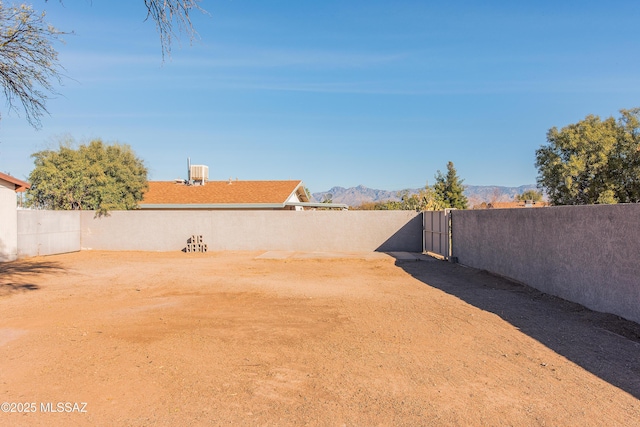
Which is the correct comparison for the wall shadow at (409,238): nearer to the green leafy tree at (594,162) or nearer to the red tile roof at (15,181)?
the green leafy tree at (594,162)

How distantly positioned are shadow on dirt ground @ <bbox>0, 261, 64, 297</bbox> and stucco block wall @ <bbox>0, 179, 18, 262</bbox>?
0.75m

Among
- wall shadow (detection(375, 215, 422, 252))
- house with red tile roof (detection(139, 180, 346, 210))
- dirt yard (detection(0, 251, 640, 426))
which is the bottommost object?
dirt yard (detection(0, 251, 640, 426))

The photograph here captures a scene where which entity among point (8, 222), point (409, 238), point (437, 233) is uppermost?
point (8, 222)

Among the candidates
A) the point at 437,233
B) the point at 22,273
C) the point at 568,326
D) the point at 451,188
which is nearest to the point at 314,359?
the point at 568,326

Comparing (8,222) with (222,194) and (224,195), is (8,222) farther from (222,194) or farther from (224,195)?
(222,194)

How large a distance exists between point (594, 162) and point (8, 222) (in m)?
33.4

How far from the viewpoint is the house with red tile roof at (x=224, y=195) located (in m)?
30.1

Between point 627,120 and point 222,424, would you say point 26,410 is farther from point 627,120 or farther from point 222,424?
point 627,120

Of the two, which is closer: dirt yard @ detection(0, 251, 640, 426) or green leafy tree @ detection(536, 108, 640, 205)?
dirt yard @ detection(0, 251, 640, 426)

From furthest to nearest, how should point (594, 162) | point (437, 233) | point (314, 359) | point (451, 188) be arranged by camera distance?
point (451, 188), point (594, 162), point (437, 233), point (314, 359)

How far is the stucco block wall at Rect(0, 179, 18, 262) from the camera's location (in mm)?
19219

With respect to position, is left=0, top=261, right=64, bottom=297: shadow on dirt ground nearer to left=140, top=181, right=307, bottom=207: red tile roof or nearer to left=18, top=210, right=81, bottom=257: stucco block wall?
left=18, top=210, right=81, bottom=257: stucco block wall

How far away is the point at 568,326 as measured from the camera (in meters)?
7.44

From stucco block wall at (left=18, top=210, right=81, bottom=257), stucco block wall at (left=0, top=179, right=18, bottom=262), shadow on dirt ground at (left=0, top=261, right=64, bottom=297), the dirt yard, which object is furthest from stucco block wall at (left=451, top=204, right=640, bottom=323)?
stucco block wall at (left=18, top=210, right=81, bottom=257)
